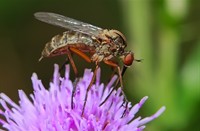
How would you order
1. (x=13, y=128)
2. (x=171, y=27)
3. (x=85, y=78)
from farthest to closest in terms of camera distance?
(x=171, y=27) → (x=85, y=78) → (x=13, y=128)

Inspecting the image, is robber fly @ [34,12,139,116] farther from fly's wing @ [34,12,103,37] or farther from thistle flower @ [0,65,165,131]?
thistle flower @ [0,65,165,131]

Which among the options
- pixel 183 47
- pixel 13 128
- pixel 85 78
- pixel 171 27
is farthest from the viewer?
pixel 183 47

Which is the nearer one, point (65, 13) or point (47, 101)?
point (47, 101)

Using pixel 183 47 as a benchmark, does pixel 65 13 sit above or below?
above

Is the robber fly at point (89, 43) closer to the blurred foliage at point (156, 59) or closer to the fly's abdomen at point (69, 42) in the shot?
the fly's abdomen at point (69, 42)

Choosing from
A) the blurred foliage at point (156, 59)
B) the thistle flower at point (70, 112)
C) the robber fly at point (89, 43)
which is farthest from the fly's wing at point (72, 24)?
the blurred foliage at point (156, 59)

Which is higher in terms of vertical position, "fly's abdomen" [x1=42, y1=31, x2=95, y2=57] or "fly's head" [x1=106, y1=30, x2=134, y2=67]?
"fly's abdomen" [x1=42, y1=31, x2=95, y2=57]

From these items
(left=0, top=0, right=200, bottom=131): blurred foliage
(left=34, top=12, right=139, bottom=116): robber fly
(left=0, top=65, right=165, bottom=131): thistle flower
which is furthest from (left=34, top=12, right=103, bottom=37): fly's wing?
(left=0, top=0, right=200, bottom=131): blurred foliage

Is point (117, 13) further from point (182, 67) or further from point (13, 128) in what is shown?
point (13, 128)

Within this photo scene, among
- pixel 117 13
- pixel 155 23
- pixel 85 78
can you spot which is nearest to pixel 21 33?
pixel 117 13
